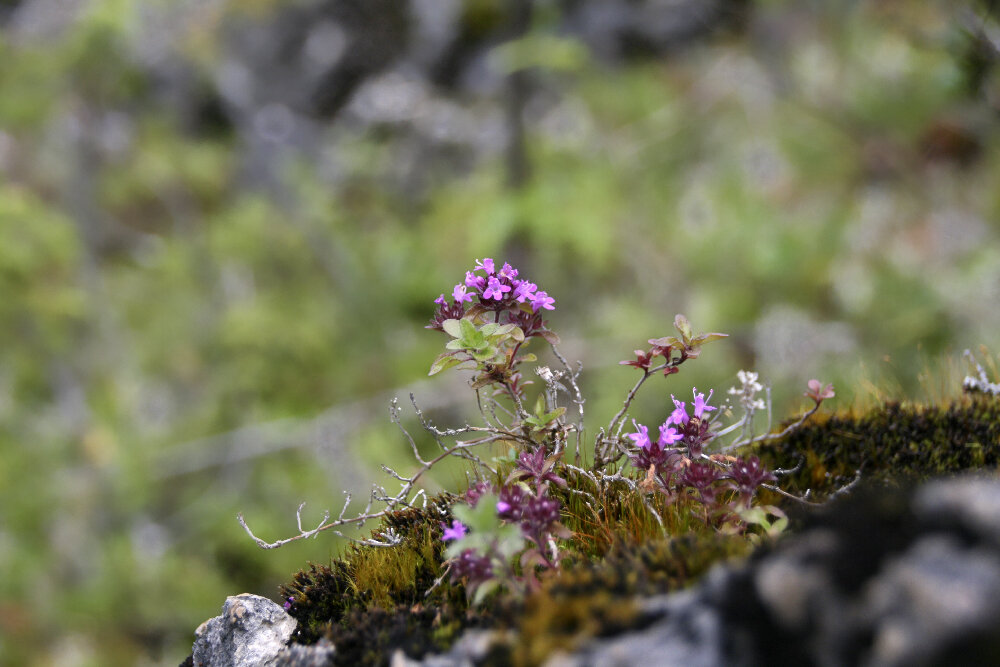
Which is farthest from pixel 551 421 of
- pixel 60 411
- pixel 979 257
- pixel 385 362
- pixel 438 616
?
pixel 60 411

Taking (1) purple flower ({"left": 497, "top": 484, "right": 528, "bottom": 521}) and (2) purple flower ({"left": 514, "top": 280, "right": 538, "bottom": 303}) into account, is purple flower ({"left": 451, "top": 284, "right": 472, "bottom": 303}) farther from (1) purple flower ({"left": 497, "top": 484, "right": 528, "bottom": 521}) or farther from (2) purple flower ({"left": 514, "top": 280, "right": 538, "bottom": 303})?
(1) purple flower ({"left": 497, "top": 484, "right": 528, "bottom": 521})

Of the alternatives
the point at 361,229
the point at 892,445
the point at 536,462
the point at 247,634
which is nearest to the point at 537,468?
the point at 536,462

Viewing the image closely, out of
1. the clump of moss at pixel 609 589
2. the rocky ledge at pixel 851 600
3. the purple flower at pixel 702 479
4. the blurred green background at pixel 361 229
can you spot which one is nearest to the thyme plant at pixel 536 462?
the purple flower at pixel 702 479

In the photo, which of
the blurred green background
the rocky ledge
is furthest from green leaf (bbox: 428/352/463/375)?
the blurred green background

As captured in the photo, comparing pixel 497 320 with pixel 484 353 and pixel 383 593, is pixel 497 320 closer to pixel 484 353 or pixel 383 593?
pixel 484 353

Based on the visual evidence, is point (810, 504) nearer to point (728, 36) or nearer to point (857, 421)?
point (857, 421)

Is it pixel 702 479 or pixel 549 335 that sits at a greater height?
pixel 549 335
